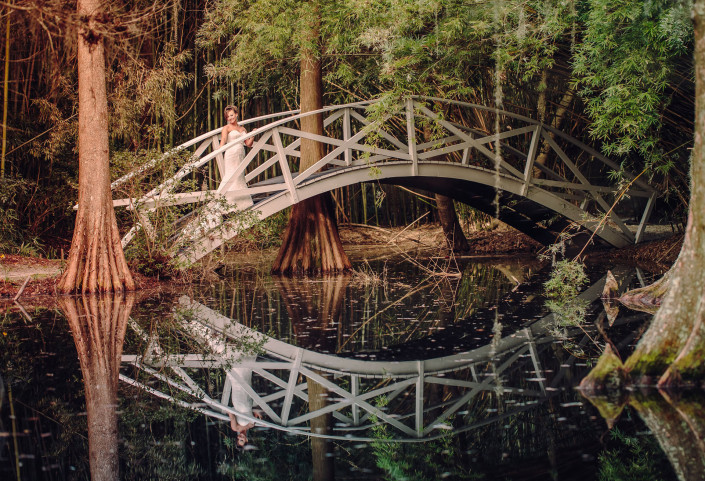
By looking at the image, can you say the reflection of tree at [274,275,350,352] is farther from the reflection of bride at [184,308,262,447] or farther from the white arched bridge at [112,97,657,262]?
the white arched bridge at [112,97,657,262]

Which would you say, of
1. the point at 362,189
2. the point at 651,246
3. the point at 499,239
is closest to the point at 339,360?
the point at 651,246

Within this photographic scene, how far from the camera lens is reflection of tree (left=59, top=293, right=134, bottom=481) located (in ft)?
12.0

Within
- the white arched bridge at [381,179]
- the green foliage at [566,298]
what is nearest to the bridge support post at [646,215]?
the white arched bridge at [381,179]

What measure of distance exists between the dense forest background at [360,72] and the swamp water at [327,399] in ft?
10.4

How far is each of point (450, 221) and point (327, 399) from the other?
11.0m

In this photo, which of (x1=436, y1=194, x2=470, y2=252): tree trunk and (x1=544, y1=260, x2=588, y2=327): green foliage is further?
(x1=436, y1=194, x2=470, y2=252): tree trunk

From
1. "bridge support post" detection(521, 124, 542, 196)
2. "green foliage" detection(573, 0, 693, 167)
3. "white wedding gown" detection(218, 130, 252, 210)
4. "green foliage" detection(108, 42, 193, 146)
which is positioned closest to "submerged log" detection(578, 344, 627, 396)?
"green foliage" detection(573, 0, 693, 167)

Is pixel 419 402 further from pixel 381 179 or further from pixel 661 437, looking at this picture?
pixel 381 179

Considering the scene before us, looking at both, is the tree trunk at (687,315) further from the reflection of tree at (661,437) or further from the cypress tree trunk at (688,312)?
the reflection of tree at (661,437)

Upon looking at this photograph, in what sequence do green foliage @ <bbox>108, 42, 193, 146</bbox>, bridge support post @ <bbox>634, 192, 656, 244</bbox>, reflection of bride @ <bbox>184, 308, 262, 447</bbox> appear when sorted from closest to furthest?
reflection of bride @ <bbox>184, 308, 262, 447</bbox> → bridge support post @ <bbox>634, 192, 656, 244</bbox> → green foliage @ <bbox>108, 42, 193, 146</bbox>

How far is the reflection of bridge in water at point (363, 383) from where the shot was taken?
421 centimetres

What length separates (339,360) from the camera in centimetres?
580

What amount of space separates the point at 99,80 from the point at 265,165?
2.71 meters

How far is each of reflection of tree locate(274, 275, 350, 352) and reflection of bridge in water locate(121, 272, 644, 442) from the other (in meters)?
0.34
